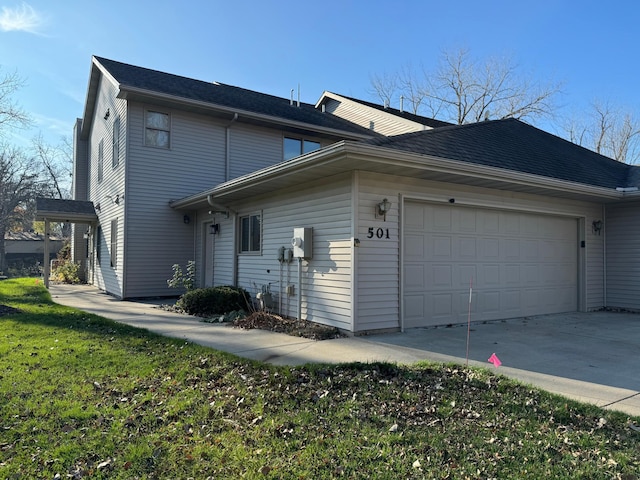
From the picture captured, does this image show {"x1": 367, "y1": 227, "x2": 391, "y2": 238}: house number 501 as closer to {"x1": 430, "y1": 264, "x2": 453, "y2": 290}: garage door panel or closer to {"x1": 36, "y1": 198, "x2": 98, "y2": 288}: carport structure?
{"x1": 430, "y1": 264, "x2": 453, "y2": 290}: garage door panel

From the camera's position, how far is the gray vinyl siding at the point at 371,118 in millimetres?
17328

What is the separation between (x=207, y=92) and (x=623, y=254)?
12.3 meters

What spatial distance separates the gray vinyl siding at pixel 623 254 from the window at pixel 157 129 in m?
11.6

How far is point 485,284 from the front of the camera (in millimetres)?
8562

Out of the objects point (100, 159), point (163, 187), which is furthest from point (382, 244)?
point (100, 159)

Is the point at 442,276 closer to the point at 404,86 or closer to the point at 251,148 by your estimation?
the point at 251,148

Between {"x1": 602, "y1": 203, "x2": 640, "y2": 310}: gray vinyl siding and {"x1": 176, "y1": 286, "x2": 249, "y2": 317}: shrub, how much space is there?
8.54 m

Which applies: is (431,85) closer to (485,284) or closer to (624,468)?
(485,284)

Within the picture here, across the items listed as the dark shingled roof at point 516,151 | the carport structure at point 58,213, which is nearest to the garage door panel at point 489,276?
the dark shingled roof at point 516,151

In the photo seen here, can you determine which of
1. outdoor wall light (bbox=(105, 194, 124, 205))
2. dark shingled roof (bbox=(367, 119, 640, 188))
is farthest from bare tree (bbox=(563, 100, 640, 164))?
outdoor wall light (bbox=(105, 194, 124, 205))

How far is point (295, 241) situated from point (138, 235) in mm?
6209

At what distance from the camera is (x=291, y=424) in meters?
3.48

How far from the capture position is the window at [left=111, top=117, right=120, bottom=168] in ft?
42.4

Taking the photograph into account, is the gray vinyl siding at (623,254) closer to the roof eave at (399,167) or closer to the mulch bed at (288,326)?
the roof eave at (399,167)
